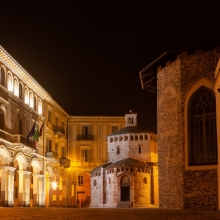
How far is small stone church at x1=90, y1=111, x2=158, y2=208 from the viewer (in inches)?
2295

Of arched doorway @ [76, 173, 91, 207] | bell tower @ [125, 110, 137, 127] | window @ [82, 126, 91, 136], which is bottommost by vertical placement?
arched doorway @ [76, 173, 91, 207]

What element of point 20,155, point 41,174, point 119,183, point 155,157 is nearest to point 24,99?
point 20,155

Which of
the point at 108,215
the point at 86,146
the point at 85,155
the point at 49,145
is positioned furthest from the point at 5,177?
the point at 86,146

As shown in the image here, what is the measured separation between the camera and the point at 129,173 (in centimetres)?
5838

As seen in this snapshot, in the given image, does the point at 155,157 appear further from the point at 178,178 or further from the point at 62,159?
the point at 178,178

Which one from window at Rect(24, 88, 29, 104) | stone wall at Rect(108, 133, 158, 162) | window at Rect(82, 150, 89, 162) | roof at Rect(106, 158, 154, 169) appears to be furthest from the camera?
window at Rect(82, 150, 89, 162)

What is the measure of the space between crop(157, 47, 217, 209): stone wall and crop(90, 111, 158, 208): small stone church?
88.4ft

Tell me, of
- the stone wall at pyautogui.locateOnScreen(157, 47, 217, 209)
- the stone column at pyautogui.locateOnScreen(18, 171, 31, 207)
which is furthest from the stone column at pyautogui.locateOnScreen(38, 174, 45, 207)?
the stone wall at pyautogui.locateOnScreen(157, 47, 217, 209)

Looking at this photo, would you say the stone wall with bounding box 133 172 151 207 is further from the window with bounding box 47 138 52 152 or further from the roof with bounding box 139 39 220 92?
the roof with bounding box 139 39 220 92

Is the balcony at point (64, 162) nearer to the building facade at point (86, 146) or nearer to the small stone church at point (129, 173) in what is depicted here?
the small stone church at point (129, 173)

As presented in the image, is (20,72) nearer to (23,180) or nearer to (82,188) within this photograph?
(23,180)

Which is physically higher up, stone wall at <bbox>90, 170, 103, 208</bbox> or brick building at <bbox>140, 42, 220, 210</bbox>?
brick building at <bbox>140, 42, 220, 210</bbox>

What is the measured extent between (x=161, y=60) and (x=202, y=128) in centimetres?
560

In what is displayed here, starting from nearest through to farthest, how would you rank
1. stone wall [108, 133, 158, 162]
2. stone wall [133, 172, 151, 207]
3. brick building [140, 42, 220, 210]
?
brick building [140, 42, 220, 210] < stone wall [133, 172, 151, 207] < stone wall [108, 133, 158, 162]
